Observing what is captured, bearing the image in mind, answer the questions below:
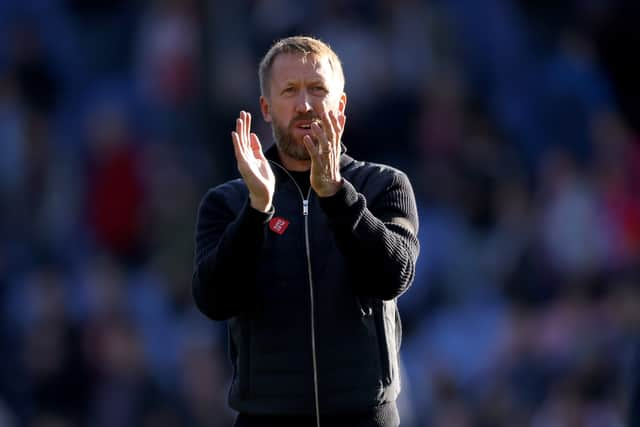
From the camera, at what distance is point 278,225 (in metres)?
4.60

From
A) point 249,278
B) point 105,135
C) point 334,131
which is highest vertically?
point 105,135

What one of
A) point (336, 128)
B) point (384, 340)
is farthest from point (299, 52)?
point (384, 340)

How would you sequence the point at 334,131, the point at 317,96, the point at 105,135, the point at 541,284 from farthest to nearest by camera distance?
the point at 105,135
the point at 541,284
the point at 317,96
the point at 334,131

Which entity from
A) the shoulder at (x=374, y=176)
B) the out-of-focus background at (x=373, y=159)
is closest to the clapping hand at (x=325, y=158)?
the shoulder at (x=374, y=176)

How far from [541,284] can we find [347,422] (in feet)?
17.9

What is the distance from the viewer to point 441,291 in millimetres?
10141

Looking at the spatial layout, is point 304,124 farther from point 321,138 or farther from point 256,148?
point 321,138

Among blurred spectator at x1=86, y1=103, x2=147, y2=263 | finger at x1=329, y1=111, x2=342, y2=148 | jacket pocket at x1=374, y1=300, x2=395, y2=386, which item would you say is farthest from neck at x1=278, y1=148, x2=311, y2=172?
blurred spectator at x1=86, y1=103, x2=147, y2=263

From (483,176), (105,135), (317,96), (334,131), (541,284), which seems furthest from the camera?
(105,135)

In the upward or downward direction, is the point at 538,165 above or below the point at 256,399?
above

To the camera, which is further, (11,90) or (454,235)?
(11,90)

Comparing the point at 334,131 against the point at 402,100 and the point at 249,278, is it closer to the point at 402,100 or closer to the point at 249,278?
the point at 249,278

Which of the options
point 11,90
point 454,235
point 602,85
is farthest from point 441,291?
point 11,90

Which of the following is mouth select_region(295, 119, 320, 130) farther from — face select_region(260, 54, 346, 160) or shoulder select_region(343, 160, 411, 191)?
shoulder select_region(343, 160, 411, 191)
